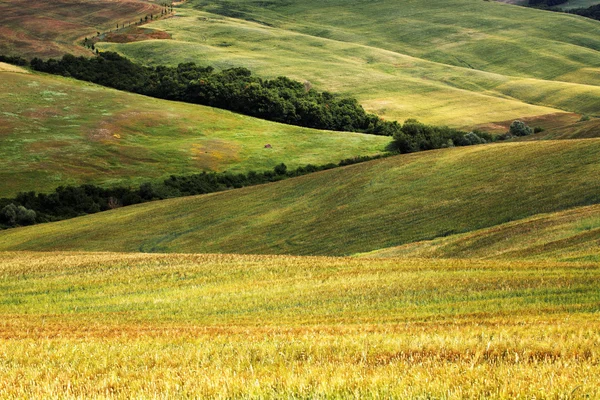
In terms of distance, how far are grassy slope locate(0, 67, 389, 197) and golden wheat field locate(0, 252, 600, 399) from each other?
72965mm

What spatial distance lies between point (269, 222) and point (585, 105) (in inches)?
4406

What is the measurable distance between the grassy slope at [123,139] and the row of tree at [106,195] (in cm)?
436

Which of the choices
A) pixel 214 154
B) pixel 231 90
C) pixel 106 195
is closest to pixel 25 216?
pixel 106 195

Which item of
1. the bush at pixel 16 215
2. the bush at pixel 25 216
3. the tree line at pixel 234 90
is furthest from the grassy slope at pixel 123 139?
the bush at pixel 25 216

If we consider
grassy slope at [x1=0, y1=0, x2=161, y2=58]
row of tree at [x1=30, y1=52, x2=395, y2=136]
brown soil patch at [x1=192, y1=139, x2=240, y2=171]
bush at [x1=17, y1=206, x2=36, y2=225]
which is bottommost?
bush at [x1=17, y1=206, x2=36, y2=225]

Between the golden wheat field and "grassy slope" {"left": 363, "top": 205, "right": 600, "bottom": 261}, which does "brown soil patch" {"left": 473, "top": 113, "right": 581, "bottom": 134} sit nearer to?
"grassy slope" {"left": 363, "top": 205, "right": 600, "bottom": 261}

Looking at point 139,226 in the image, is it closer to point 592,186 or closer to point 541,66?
point 592,186

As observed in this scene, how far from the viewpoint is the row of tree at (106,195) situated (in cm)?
8488

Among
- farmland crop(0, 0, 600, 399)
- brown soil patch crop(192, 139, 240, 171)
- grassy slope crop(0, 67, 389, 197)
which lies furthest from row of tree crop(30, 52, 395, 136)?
brown soil patch crop(192, 139, 240, 171)

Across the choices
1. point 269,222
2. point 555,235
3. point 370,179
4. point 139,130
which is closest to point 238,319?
point 555,235

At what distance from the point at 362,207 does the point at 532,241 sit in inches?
926

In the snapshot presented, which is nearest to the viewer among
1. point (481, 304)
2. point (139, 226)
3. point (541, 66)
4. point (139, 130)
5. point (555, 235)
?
point (481, 304)

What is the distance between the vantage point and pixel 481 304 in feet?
61.5

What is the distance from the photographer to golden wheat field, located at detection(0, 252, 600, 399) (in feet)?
26.3
